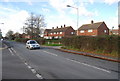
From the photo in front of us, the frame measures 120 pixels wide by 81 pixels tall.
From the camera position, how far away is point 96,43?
1606cm

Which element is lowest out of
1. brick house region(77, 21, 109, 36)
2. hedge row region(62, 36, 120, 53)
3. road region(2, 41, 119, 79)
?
road region(2, 41, 119, 79)

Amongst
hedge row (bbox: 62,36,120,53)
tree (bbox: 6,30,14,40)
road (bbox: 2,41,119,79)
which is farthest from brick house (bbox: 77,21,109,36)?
tree (bbox: 6,30,14,40)

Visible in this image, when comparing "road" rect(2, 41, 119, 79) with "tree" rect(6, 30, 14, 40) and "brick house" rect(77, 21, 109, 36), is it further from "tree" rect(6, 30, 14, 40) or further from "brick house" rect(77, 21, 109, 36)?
"tree" rect(6, 30, 14, 40)

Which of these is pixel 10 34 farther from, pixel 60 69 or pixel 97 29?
pixel 60 69

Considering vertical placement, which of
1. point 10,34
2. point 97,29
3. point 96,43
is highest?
point 10,34

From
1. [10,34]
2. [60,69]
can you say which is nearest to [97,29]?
[60,69]

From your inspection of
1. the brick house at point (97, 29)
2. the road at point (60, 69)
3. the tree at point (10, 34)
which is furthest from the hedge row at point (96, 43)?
the tree at point (10, 34)

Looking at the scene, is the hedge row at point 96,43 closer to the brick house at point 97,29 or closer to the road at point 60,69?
the road at point 60,69

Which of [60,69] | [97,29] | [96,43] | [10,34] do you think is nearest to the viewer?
[60,69]

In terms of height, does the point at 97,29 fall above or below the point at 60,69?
above

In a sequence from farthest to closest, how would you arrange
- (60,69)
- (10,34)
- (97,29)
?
(10,34) → (97,29) → (60,69)

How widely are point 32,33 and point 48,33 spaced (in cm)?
3987

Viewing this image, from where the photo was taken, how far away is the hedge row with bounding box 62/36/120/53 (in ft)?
44.6

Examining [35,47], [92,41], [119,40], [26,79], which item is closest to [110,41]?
[119,40]
